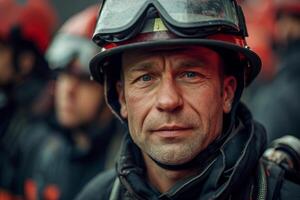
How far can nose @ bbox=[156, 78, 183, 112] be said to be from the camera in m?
3.66

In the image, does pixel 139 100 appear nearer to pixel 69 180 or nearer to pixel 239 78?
pixel 239 78

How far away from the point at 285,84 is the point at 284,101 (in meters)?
0.33

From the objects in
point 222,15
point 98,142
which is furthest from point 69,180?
point 222,15

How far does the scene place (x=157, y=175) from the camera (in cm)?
399

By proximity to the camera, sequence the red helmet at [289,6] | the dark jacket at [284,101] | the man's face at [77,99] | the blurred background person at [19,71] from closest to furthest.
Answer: the dark jacket at [284,101] < the man's face at [77,99] < the blurred background person at [19,71] < the red helmet at [289,6]

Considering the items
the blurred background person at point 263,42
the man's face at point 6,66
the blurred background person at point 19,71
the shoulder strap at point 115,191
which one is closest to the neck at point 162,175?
the shoulder strap at point 115,191

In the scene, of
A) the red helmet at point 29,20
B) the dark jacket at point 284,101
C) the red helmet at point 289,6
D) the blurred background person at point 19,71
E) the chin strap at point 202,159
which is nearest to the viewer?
the chin strap at point 202,159

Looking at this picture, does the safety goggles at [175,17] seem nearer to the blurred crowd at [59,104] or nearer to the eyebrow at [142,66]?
the eyebrow at [142,66]

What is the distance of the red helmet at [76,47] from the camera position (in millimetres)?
6523

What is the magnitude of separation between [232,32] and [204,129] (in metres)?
0.49

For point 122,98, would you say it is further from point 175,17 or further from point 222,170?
point 222,170

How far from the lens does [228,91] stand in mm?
4020

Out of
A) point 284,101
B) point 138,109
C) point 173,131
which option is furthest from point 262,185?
point 284,101

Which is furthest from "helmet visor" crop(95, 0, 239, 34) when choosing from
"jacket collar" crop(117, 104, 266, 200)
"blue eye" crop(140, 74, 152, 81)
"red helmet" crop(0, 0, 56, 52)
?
"red helmet" crop(0, 0, 56, 52)
